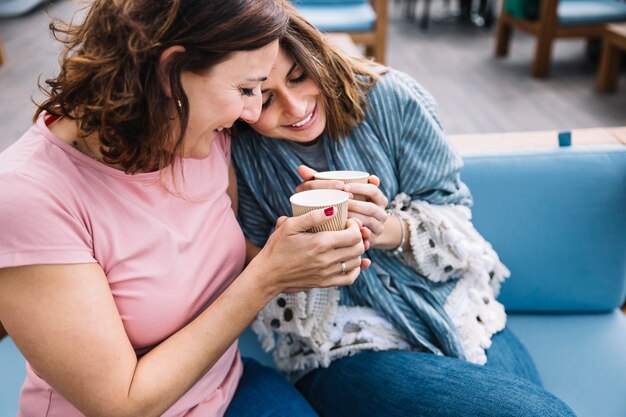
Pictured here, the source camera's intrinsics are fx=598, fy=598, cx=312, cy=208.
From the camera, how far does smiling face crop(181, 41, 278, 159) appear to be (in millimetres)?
854

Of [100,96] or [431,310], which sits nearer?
[100,96]

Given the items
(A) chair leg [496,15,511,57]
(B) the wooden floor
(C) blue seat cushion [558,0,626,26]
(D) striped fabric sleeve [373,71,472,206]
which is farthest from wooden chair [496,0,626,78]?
(D) striped fabric sleeve [373,71,472,206]

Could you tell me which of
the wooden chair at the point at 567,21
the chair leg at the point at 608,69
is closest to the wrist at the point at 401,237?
the chair leg at the point at 608,69

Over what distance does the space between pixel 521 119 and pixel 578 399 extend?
9.31 feet

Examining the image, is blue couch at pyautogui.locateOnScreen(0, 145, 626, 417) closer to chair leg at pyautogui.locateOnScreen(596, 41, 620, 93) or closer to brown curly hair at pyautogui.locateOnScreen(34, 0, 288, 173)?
brown curly hair at pyautogui.locateOnScreen(34, 0, 288, 173)

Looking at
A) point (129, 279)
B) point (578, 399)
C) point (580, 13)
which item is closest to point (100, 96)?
point (129, 279)

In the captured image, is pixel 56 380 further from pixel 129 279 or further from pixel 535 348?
pixel 535 348

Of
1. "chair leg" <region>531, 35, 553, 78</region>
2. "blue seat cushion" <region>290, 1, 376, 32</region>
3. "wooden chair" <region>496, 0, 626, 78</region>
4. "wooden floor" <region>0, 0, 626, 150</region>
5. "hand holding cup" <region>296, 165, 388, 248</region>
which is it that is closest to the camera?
"hand holding cup" <region>296, 165, 388, 248</region>

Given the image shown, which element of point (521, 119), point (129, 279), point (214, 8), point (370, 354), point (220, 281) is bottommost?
point (521, 119)

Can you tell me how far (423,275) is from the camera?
49.3 inches

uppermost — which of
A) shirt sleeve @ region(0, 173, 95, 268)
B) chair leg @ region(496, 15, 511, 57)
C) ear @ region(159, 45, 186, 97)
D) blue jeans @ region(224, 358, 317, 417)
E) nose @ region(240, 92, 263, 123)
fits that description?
ear @ region(159, 45, 186, 97)

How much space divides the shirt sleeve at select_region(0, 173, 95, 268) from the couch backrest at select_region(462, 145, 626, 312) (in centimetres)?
98

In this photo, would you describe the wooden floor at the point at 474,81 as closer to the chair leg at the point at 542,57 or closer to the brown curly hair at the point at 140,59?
the chair leg at the point at 542,57

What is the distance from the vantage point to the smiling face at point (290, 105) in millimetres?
1104
